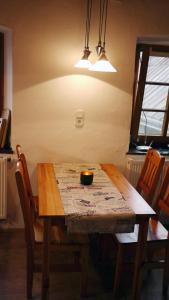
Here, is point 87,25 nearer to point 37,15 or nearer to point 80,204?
point 37,15

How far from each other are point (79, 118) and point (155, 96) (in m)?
0.88

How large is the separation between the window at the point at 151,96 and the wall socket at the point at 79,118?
0.60 m

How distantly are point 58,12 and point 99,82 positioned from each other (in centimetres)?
67

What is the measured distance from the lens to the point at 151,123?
2986 mm

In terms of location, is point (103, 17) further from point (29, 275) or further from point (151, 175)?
point (29, 275)

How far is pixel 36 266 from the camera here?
6.05ft

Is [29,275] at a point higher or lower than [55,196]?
lower

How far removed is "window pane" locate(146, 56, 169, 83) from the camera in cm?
281

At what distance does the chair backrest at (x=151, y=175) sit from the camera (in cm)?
215

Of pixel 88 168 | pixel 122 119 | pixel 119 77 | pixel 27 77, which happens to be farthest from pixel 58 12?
pixel 88 168

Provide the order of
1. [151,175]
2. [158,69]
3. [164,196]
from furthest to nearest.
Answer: [158,69] → [151,175] → [164,196]

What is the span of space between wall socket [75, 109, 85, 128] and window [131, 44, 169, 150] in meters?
0.60

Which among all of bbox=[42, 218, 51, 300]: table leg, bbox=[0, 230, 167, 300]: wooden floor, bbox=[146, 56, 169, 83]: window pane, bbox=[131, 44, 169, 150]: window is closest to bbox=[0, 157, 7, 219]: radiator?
bbox=[0, 230, 167, 300]: wooden floor

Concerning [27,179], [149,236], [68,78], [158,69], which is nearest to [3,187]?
[27,179]
